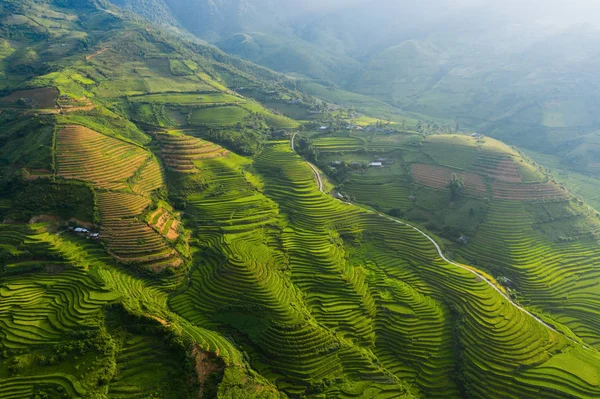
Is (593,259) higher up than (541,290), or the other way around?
(593,259)

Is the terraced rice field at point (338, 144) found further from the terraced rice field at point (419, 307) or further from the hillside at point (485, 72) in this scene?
the hillside at point (485, 72)

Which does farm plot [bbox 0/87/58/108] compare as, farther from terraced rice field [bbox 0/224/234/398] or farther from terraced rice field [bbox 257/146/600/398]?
terraced rice field [bbox 257/146/600/398]

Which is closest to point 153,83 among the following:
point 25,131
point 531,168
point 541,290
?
point 25,131

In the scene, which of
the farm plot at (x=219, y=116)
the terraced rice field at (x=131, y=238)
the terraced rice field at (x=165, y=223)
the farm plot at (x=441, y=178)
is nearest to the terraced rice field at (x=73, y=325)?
the terraced rice field at (x=131, y=238)

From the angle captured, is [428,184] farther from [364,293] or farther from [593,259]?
[364,293]

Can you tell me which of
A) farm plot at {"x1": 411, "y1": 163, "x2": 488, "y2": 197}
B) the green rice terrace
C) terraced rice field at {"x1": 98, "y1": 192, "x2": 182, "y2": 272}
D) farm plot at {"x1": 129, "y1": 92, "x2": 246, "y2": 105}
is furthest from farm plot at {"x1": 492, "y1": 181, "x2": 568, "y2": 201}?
farm plot at {"x1": 129, "y1": 92, "x2": 246, "y2": 105}

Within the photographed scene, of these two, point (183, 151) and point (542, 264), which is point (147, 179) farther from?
point (542, 264)
